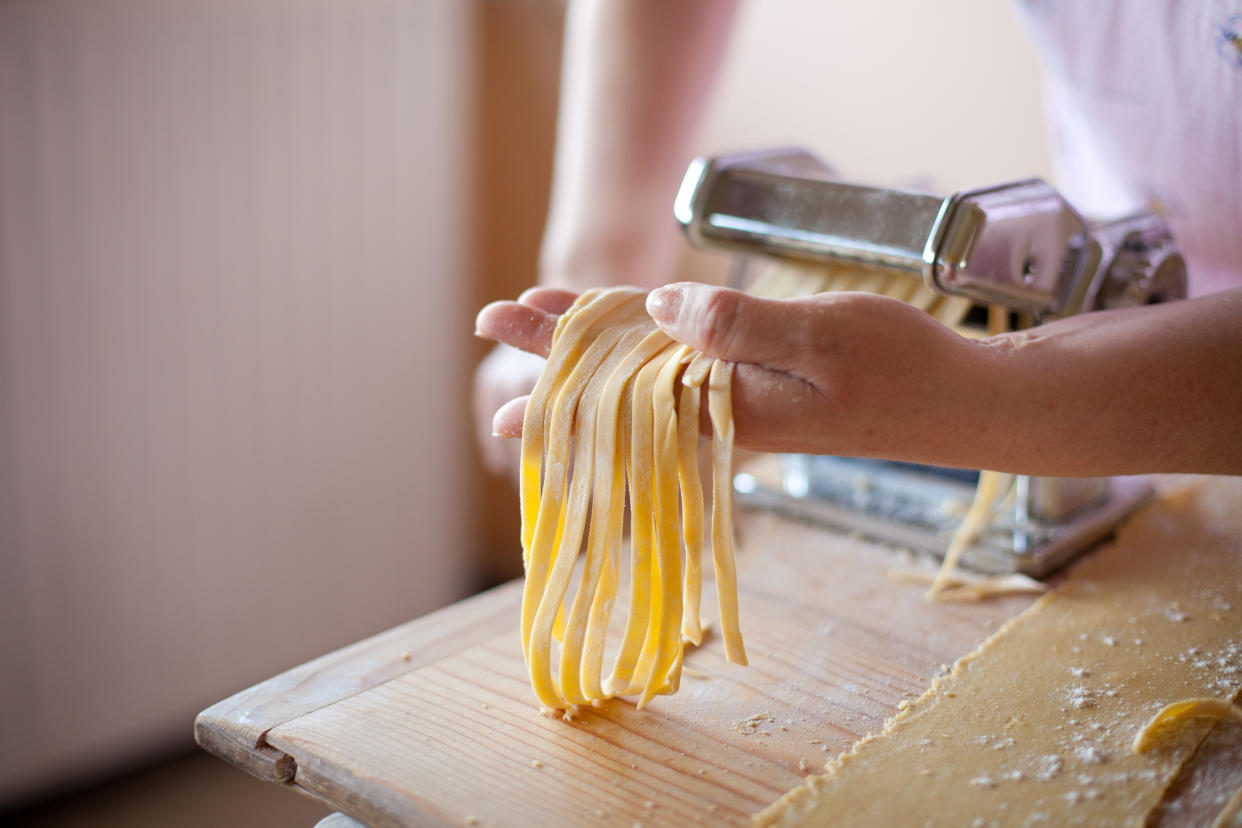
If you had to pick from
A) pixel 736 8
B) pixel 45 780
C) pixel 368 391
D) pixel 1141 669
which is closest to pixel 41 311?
pixel 368 391

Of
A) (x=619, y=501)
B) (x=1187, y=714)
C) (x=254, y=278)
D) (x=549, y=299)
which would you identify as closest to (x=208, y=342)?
(x=254, y=278)

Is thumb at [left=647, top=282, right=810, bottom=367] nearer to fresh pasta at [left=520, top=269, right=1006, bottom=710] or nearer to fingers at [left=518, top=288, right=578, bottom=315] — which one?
fresh pasta at [left=520, top=269, right=1006, bottom=710]

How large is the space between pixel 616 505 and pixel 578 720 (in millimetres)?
156

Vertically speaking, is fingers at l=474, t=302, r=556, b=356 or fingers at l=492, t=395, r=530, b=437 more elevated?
fingers at l=474, t=302, r=556, b=356

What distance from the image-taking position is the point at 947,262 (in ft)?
2.70

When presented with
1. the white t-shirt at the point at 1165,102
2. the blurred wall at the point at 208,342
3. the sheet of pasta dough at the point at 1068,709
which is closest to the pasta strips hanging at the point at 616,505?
the sheet of pasta dough at the point at 1068,709

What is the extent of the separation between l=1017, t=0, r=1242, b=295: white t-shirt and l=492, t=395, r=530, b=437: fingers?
0.75 m

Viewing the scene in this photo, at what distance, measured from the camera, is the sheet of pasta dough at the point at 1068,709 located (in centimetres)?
65

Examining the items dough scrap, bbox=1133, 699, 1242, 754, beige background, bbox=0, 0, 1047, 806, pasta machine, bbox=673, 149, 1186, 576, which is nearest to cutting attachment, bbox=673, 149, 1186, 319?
pasta machine, bbox=673, 149, 1186, 576

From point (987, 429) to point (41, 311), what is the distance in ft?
4.80

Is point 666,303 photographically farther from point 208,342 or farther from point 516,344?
point 208,342

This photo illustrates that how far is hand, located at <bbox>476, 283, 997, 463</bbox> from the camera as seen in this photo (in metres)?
0.68

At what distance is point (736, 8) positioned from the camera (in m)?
1.33

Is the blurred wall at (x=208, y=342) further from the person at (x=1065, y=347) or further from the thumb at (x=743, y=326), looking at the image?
the thumb at (x=743, y=326)
